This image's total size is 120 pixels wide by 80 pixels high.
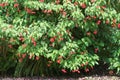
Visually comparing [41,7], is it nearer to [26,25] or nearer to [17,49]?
[26,25]

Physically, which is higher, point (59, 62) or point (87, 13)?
point (87, 13)

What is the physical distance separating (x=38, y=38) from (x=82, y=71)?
4.46 ft

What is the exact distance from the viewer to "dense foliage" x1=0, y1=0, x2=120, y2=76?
18.7ft

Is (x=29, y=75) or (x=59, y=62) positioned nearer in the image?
(x=59, y=62)

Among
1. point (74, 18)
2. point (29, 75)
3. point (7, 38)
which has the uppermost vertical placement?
point (74, 18)

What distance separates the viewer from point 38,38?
564 cm

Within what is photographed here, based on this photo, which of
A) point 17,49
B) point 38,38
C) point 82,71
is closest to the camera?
point 38,38

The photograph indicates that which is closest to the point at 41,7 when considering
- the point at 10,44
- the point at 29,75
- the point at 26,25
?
the point at 26,25

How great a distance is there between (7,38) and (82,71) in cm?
A: 165

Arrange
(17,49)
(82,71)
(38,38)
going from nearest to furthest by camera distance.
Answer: (38,38) → (17,49) → (82,71)

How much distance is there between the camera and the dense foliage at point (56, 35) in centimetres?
570

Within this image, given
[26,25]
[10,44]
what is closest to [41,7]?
[26,25]

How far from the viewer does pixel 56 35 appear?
564 cm

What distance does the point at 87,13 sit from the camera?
5.79 metres
